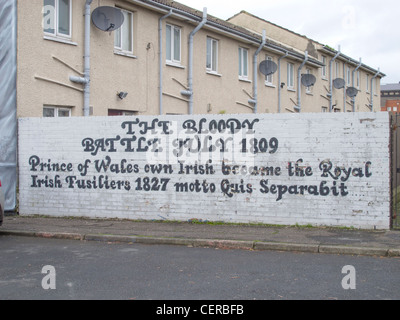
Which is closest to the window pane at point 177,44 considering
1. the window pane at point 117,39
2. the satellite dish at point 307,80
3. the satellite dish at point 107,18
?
the window pane at point 117,39

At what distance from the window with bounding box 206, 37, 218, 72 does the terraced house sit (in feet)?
0.13

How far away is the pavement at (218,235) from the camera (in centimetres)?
834

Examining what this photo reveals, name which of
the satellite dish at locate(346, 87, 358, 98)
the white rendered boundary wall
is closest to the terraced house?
the white rendered boundary wall

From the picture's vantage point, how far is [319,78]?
30.5m

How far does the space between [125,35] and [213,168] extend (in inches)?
263

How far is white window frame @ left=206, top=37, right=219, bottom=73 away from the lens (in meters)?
19.4

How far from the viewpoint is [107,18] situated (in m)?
13.9

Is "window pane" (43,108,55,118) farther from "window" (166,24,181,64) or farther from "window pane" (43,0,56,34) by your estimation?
"window" (166,24,181,64)

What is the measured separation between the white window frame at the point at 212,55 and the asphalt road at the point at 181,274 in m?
11.9

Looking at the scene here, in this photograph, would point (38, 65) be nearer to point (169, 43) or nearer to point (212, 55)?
point (169, 43)

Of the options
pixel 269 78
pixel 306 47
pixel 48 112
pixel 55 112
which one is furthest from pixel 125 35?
pixel 306 47

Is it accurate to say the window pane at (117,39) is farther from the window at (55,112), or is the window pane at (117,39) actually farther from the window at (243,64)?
the window at (243,64)

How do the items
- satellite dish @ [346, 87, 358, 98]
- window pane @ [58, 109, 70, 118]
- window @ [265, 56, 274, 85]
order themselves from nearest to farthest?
window pane @ [58, 109, 70, 118], window @ [265, 56, 274, 85], satellite dish @ [346, 87, 358, 98]

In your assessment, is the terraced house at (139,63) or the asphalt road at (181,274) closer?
Answer: the asphalt road at (181,274)
